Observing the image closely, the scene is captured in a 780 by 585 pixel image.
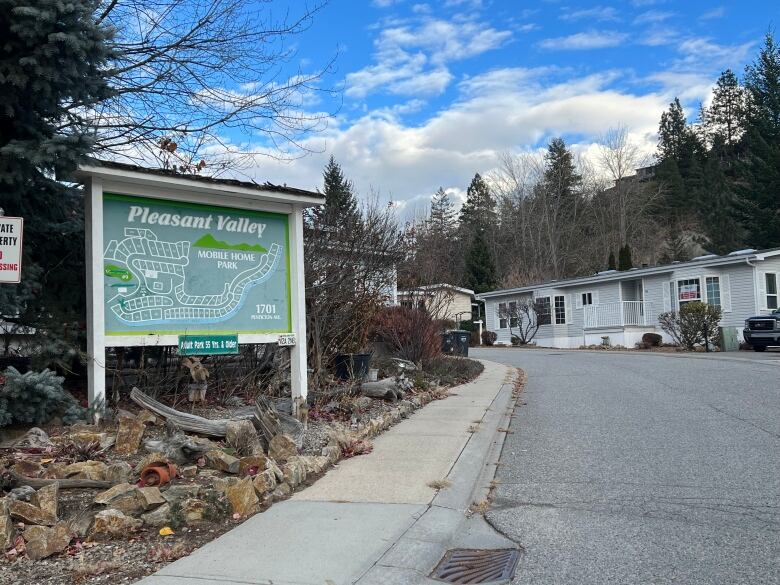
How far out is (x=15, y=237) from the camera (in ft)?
16.8

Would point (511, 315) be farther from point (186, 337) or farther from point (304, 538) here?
point (304, 538)

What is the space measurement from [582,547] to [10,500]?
4.09 meters

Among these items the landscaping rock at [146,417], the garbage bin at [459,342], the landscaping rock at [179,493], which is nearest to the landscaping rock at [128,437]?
the landscaping rock at [146,417]

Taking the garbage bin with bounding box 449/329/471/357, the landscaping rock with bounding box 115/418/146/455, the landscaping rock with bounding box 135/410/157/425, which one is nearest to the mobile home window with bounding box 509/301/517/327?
the garbage bin with bounding box 449/329/471/357

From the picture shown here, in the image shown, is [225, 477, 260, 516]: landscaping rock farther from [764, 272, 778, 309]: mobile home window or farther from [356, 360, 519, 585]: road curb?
[764, 272, 778, 309]: mobile home window

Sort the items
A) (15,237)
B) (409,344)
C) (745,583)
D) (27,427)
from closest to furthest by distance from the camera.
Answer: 1. (745,583)
2. (15,237)
3. (27,427)
4. (409,344)

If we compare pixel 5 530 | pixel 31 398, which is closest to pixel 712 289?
pixel 31 398

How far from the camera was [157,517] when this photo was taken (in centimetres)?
484

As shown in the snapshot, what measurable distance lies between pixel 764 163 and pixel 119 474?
4684cm

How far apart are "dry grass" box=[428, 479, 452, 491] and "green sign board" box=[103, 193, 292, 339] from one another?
341 centimetres

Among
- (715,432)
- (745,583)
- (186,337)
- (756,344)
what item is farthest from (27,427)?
(756,344)

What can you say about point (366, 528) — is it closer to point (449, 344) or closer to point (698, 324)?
point (449, 344)

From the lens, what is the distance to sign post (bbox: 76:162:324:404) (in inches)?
291

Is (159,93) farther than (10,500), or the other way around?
(159,93)
